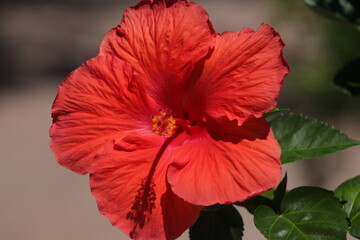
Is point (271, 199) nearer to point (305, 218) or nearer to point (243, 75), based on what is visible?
point (305, 218)

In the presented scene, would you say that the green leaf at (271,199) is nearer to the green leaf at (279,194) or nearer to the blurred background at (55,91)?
the green leaf at (279,194)

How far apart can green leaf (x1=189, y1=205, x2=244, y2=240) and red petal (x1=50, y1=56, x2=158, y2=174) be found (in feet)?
1.03

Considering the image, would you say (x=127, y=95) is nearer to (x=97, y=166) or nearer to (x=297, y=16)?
(x=97, y=166)

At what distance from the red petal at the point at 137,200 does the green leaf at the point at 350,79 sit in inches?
26.9

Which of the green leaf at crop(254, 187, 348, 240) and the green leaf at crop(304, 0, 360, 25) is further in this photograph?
the green leaf at crop(304, 0, 360, 25)

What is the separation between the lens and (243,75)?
3.39 feet

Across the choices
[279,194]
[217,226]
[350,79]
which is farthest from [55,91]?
[279,194]

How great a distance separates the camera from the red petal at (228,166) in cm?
95

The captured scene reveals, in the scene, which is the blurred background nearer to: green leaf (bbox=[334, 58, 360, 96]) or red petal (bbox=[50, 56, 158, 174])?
green leaf (bbox=[334, 58, 360, 96])

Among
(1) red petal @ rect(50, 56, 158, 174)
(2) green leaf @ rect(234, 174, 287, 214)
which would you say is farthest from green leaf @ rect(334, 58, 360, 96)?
(1) red petal @ rect(50, 56, 158, 174)

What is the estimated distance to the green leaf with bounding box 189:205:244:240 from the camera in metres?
1.21

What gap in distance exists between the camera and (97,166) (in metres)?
1.01

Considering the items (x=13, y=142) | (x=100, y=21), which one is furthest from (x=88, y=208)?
(x=100, y=21)

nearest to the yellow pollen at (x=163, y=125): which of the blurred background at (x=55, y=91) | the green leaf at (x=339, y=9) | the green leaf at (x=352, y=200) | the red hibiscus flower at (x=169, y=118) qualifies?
the red hibiscus flower at (x=169, y=118)
